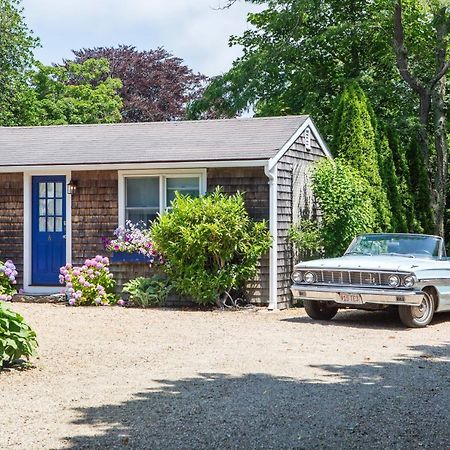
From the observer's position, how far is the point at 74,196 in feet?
55.7

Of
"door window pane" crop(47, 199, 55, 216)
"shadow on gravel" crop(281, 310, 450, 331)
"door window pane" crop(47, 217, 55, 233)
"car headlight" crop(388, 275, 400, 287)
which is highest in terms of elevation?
"door window pane" crop(47, 199, 55, 216)

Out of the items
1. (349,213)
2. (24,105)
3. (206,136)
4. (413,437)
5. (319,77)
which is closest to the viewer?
(413,437)

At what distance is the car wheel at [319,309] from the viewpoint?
13.8 metres

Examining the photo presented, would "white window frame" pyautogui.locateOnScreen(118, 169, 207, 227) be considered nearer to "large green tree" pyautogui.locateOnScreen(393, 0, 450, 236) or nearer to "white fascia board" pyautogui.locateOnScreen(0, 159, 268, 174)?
"white fascia board" pyautogui.locateOnScreen(0, 159, 268, 174)

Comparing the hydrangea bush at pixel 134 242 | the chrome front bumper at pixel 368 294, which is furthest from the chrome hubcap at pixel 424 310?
the hydrangea bush at pixel 134 242

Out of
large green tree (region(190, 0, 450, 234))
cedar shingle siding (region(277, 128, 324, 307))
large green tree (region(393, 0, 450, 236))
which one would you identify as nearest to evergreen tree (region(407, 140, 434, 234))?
large green tree (region(393, 0, 450, 236))

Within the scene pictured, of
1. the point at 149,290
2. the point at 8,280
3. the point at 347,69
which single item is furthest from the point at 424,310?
the point at 347,69

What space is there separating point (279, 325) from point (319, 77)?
17.8m

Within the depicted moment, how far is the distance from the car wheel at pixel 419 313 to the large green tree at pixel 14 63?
25.2 metres

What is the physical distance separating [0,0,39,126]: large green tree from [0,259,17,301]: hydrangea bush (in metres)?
19.1

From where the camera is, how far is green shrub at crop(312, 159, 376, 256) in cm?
1655

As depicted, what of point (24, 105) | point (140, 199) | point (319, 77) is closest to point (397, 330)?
point (140, 199)

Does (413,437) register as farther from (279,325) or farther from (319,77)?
(319,77)

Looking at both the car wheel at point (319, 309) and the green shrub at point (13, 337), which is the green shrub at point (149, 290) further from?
the green shrub at point (13, 337)
